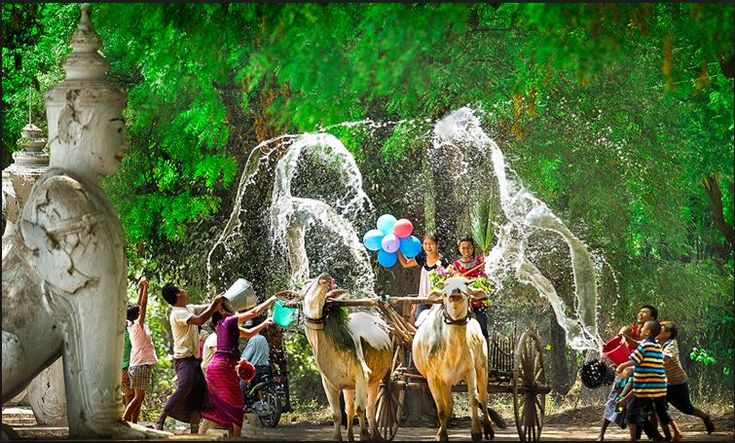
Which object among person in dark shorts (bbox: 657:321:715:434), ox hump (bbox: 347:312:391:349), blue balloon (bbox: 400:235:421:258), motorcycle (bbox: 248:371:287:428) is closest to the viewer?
ox hump (bbox: 347:312:391:349)

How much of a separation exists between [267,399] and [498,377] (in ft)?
16.8

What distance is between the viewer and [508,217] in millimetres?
21859

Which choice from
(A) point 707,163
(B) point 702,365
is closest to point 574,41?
(A) point 707,163

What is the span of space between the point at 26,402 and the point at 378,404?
6379mm

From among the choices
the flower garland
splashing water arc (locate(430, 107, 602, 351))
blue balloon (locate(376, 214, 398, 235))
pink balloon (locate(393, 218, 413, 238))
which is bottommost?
the flower garland

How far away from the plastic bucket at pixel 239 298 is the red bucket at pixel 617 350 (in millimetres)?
3753

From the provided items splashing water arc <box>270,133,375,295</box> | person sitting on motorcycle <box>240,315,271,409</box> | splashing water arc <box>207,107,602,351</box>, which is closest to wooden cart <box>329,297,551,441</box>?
person sitting on motorcycle <box>240,315,271,409</box>

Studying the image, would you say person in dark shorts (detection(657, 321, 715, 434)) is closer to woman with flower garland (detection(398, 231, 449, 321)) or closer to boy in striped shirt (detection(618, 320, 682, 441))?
boy in striped shirt (detection(618, 320, 682, 441))

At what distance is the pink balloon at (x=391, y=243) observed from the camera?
677 inches

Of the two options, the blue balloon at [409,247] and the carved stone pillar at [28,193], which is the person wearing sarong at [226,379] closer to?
the carved stone pillar at [28,193]

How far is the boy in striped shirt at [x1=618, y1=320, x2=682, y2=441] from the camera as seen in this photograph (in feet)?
47.8

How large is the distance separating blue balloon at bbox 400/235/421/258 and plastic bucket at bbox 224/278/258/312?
236cm

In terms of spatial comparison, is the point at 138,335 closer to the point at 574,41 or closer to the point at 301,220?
the point at 301,220

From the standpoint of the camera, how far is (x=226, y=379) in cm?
1502
